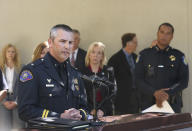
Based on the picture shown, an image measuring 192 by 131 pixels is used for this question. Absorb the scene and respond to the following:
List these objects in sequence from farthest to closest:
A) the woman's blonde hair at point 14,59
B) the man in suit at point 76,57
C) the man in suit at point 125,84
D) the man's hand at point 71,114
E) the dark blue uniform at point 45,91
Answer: the woman's blonde hair at point 14,59 → the man in suit at point 125,84 → the man in suit at point 76,57 → the dark blue uniform at point 45,91 → the man's hand at point 71,114

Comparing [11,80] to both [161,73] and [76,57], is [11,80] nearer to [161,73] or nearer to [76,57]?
[76,57]

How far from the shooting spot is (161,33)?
193 inches

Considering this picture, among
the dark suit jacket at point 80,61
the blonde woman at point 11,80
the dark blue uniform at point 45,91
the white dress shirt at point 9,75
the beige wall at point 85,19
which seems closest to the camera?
the dark blue uniform at point 45,91

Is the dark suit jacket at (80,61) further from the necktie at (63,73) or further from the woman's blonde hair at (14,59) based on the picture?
the necktie at (63,73)

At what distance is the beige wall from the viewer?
21.8ft

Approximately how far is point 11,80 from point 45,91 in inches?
141

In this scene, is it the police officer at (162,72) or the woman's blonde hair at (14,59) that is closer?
the police officer at (162,72)

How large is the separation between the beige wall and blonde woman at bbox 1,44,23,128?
48cm

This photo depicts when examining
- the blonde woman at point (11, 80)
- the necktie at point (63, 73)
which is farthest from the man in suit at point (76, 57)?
the necktie at point (63, 73)

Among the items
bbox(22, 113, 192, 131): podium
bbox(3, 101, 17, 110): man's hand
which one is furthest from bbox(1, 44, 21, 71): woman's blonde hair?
bbox(22, 113, 192, 131): podium

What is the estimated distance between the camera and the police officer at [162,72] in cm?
473

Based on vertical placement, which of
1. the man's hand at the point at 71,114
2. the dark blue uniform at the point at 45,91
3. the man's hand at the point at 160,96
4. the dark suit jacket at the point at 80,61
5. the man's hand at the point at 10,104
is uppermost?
the dark suit jacket at the point at 80,61

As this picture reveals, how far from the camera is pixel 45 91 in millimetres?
2781

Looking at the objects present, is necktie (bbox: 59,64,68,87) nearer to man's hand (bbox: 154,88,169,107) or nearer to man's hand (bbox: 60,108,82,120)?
man's hand (bbox: 60,108,82,120)
